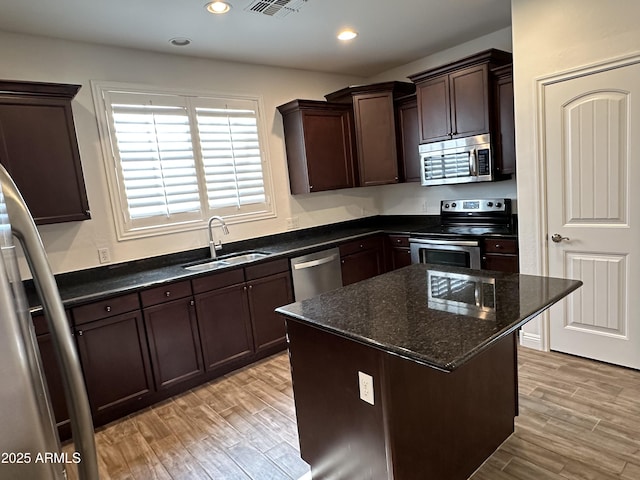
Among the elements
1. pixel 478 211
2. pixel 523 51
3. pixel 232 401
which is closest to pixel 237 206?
pixel 232 401

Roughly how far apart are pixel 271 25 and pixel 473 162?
210 centimetres

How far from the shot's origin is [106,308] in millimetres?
2613

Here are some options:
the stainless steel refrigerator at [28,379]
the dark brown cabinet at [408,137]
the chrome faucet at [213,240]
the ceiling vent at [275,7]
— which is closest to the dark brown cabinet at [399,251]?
the dark brown cabinet at [408,137]

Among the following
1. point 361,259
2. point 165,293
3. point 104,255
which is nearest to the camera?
point 165,293

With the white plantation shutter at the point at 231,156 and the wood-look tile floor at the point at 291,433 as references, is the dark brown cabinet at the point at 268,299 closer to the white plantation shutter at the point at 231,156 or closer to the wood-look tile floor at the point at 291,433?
the wood-look tile floor at the point at 291,433

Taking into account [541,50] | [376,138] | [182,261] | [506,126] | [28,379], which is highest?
[541,50]

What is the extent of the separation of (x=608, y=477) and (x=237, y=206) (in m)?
3.31

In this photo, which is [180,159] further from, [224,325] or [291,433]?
[291,433]

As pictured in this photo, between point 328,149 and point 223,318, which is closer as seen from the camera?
point 223,318

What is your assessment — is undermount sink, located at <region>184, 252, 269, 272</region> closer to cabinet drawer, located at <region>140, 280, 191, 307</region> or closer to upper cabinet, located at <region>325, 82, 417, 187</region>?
cabinet drawer, located at <region>140, 280, 191, 307</region>

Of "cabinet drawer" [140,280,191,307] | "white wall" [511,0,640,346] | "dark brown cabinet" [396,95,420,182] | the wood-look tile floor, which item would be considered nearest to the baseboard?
"white wall" [511,0,640,346]

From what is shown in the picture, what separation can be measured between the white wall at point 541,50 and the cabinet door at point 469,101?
436 millimetres

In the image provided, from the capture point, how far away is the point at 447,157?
3816mm

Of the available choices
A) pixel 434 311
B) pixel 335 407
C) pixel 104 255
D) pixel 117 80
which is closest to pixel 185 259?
pixel 104 255
